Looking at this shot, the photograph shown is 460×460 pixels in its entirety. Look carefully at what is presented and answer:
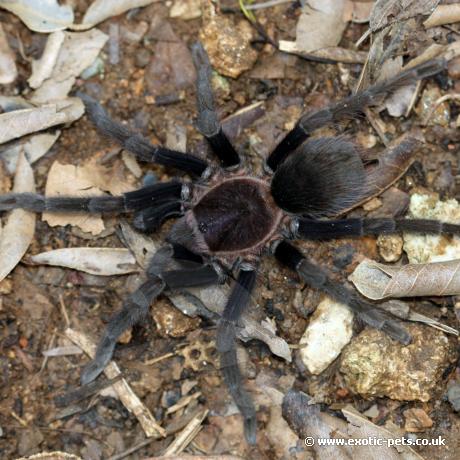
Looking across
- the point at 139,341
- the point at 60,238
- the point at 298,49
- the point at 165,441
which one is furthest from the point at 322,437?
the point at 298,49

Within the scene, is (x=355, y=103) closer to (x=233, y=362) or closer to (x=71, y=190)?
(x=233, y=362)

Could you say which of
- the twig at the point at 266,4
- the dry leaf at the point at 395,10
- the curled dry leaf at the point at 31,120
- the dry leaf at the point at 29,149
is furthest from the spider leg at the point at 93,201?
the dry leaf at the point at 395,10

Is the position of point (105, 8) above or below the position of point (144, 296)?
above

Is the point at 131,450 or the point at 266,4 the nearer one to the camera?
the point at 131,450

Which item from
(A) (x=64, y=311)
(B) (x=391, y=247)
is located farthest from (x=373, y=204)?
(A) (x=64, y=311)

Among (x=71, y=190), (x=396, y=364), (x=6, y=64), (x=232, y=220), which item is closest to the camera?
(x=396, y=364)

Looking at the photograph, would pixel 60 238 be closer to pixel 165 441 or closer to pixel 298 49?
pixel 165 441
